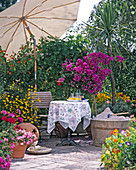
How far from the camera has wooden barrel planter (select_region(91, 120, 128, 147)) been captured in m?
4.43

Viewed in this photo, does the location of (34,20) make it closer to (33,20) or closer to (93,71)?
(33,20)

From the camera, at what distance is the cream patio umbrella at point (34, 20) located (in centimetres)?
564

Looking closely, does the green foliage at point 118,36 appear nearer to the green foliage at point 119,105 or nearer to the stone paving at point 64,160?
the green foliage at point 119,105

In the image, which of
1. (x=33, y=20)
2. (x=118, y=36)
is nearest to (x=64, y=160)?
(x=118, y=36)

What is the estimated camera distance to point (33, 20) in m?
6.19

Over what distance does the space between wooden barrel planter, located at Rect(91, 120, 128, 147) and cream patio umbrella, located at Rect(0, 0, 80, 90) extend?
282cm

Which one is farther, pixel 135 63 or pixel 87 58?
pixel 135 63

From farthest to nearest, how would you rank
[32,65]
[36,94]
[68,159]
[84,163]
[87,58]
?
1. [32,65]
2. [87,58]
3. [36,94]
4. [68,159]
5. [84,163]

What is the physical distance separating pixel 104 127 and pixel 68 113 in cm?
67

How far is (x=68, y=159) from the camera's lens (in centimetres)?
368

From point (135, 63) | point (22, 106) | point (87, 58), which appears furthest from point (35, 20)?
point (135, 63)

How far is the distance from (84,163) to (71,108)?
1293 mm

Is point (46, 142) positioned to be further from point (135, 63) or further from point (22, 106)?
point (135, 63)

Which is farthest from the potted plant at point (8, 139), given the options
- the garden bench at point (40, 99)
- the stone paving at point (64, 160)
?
the garden bench at point (40, 99)
